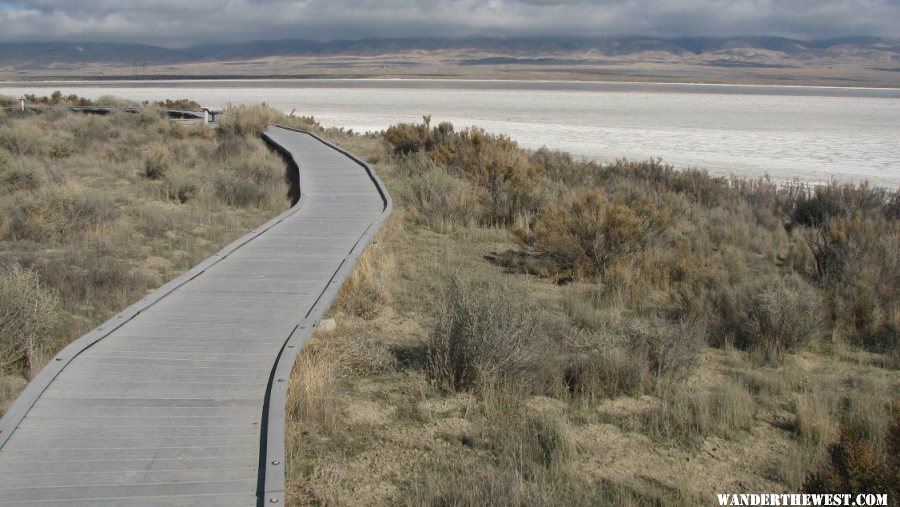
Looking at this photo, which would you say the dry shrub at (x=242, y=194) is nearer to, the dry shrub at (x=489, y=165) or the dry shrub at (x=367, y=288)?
the dry shrub at (x=489, y=165)

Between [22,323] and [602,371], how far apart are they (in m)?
4.66

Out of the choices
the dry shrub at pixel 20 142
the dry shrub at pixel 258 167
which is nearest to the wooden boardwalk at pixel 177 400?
the dry shrub at pixel 258 167

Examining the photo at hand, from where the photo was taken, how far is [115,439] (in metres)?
4.38

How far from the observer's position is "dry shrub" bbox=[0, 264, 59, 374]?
6.05 metres

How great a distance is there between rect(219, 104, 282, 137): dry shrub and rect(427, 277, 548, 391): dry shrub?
18.4 meters

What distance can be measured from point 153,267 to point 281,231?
1.58 metres

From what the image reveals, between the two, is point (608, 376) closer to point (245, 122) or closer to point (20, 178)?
point (20, 178)

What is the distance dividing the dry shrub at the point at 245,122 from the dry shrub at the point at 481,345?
1838 cm

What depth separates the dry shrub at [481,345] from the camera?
5875 millimetres

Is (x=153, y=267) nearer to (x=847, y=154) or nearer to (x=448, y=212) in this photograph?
(x=448, y=212)

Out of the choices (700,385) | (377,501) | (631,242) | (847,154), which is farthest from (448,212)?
(847,154)

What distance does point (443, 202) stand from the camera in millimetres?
12812

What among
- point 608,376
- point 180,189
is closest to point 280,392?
point 608,376

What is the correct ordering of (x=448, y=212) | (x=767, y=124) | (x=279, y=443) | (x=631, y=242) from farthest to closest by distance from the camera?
(x=767, y=124) → (x=448, y=212) → (x=631, y=242) → (x=279, y=443)
